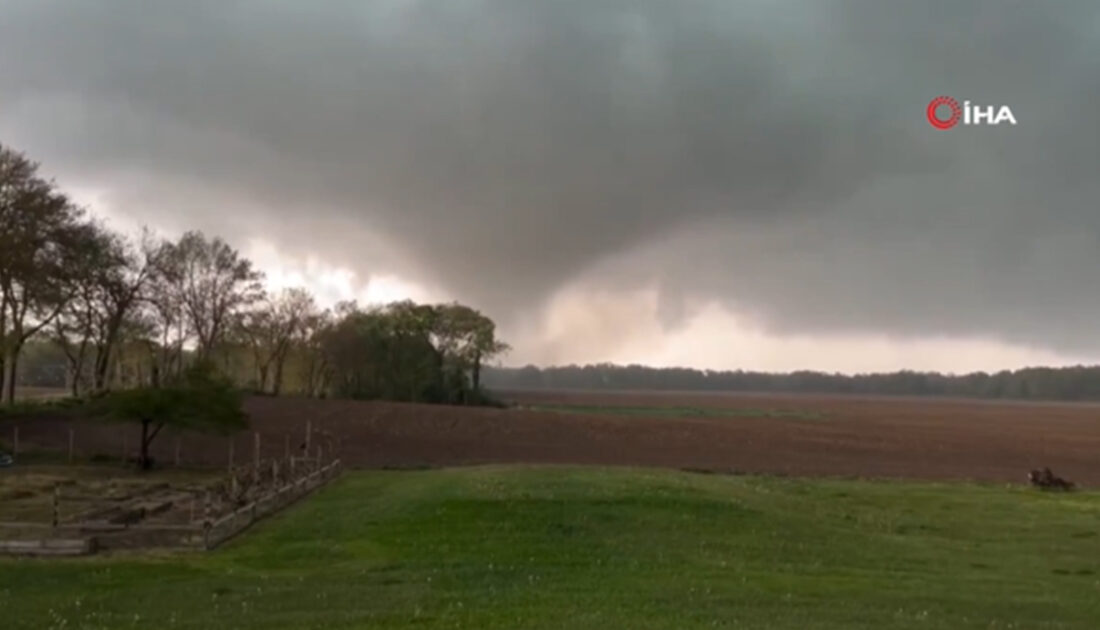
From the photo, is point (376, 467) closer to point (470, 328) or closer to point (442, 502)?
point (442, 502)

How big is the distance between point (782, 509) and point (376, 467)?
26.0 metres

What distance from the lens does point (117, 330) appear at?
7412 centimetres

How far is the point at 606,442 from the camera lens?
7012cm

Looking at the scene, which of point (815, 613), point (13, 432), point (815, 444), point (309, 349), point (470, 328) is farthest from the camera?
point (470, 328)

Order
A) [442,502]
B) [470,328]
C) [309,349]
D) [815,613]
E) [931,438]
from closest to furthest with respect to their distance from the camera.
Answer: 1. [815,613]
2. [442,502]
3. [931,438]
4. [309,349]
5. [470,328]

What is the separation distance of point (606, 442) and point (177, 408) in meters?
30.9

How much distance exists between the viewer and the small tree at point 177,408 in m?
48.4

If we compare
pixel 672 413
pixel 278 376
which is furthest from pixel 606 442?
pixel 672 413

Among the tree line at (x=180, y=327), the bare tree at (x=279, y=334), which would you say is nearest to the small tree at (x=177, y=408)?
the tree line at (x=180, y=327)

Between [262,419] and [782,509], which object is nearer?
[782,509]

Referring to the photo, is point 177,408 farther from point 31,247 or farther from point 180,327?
point 180,327

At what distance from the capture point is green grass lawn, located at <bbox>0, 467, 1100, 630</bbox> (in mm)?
14422

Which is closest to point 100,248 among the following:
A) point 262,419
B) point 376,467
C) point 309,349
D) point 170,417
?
point 262,419

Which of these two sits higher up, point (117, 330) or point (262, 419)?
point (117, 330)
